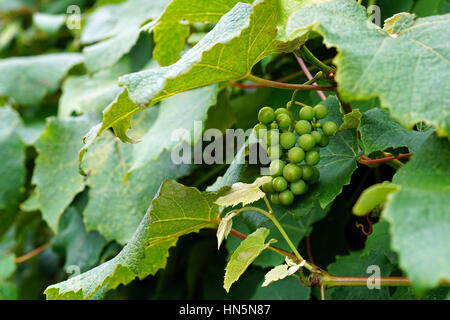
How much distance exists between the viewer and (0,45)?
7.81 feet

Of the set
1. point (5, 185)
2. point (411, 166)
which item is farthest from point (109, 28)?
point (411, 166)

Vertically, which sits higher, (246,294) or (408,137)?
(408,137)

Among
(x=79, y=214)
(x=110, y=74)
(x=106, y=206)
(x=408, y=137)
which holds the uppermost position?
(x=408, y=137)

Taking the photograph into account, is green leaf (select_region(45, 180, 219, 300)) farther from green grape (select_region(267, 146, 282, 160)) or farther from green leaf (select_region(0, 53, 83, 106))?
green leaf (select_region(0, 53, 83, 106))

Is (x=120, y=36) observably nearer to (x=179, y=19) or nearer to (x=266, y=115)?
(x=179, y=19)

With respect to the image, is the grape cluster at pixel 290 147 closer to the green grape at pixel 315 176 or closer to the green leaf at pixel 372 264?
the green grape at pixel 315 176

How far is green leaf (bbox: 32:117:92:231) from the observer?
140cm

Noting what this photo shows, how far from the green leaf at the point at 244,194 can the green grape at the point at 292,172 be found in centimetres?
3

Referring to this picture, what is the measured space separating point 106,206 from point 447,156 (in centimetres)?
97

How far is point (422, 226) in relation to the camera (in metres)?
0.46

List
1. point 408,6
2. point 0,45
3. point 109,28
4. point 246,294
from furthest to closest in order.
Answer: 1. point 0,45
2. point 109,28
3. point 246,294
4. point 408,6

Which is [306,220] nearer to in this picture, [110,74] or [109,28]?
[110,74]

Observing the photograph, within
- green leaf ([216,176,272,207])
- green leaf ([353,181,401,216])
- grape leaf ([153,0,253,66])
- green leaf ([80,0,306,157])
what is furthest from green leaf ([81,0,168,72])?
green leaf ([353,181,401,216])

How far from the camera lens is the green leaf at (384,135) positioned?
29.1 inches
